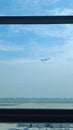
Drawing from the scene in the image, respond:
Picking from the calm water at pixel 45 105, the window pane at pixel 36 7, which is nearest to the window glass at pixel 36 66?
the calm water at pixel 45 105

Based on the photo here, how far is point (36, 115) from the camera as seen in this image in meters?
2.25

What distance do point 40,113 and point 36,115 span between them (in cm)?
4

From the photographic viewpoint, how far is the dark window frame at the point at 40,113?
2.24 metres

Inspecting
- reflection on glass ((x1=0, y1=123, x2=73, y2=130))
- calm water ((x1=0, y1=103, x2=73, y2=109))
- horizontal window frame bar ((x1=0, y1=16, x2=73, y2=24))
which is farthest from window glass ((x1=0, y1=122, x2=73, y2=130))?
horizontal window frame bar ((x1=0, y1=16, x2=73, y2=24))

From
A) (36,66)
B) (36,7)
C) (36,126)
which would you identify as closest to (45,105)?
(36,126)

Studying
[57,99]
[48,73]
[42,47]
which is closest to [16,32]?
[42,47]

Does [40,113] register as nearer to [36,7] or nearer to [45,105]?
[45,105]

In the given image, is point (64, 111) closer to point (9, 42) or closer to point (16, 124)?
point (16, 124)

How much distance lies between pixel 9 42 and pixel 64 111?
0.72 m

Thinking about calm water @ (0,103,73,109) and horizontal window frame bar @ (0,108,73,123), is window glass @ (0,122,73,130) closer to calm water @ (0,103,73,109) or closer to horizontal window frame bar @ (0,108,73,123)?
horizontal window frame bar @ (0,108,73,123)

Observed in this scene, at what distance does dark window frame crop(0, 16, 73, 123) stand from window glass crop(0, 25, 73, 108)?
0.13 ft

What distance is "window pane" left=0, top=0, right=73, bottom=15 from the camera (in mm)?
2312

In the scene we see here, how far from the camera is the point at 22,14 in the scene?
7.72 feet

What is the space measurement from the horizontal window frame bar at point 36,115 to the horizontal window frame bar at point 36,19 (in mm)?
711
